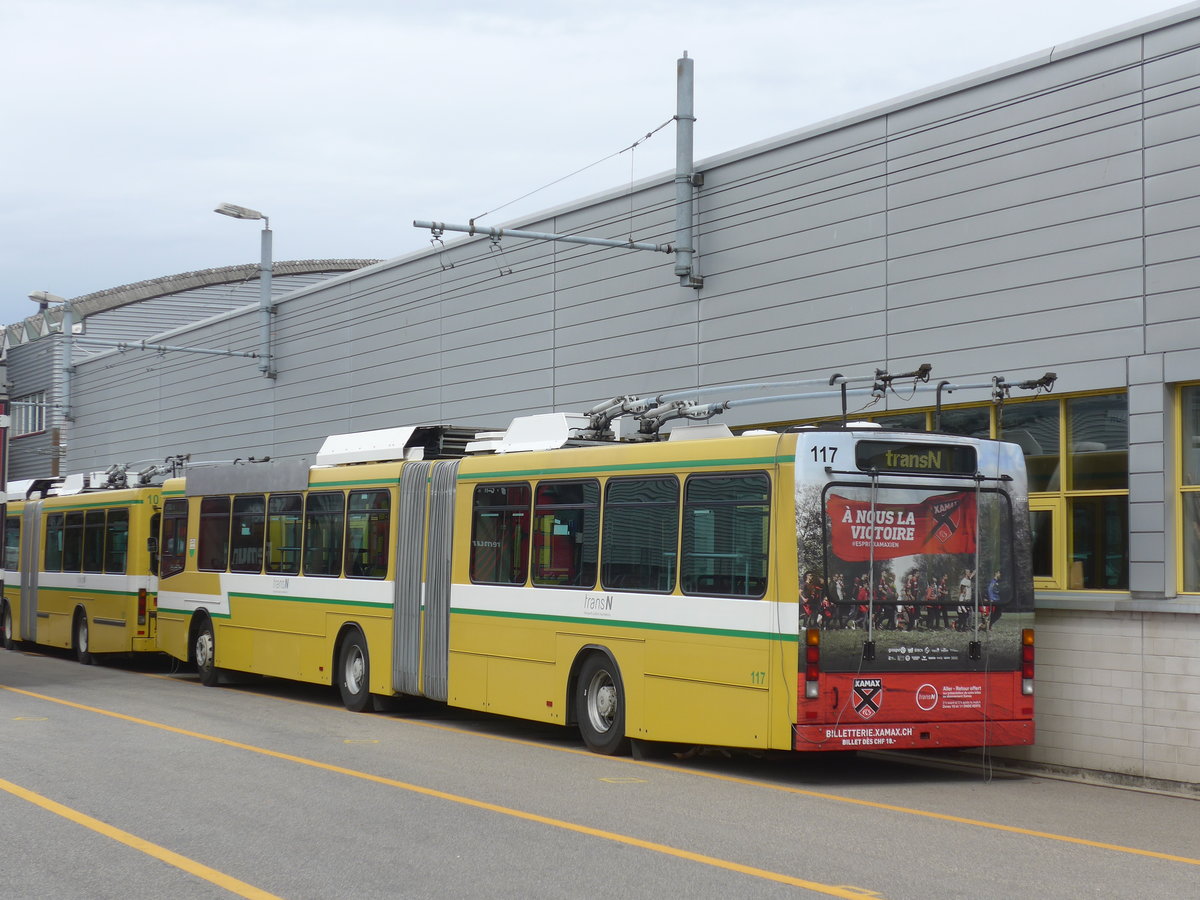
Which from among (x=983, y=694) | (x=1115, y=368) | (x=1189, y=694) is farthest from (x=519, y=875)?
(x=1115, y=368)

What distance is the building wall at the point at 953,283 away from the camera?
1295 centimetres

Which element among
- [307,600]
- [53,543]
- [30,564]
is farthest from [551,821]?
[30,564]

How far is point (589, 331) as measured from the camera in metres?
20.9

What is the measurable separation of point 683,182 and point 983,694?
28.1 feet

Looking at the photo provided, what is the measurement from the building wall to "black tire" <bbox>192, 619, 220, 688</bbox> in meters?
5.21

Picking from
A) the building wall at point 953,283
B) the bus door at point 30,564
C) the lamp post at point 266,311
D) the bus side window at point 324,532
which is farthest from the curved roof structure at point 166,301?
the bus side window at point 324,532

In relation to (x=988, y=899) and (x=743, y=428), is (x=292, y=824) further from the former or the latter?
(x=743, y=428)

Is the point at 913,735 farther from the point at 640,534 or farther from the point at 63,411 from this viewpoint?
the point at 63,411

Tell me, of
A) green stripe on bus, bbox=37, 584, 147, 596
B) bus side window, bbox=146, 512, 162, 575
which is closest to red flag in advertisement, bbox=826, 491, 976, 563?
bus side window, bbox=146, 512, 162, 575

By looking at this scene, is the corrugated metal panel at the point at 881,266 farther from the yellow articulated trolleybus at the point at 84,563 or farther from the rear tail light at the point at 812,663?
the yellow articulated trolleybus at the point at 84,563

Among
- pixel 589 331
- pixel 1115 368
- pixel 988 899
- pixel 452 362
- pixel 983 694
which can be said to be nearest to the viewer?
pixel 988 899

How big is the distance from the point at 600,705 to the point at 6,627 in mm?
19527

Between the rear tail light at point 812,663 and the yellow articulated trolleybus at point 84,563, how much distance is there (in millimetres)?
14126

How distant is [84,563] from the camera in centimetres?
2533
